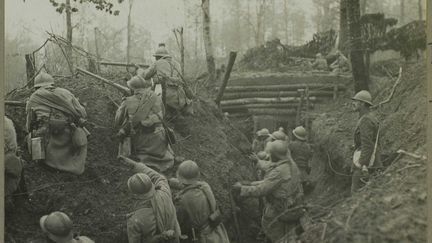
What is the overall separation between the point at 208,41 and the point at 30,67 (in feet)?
7.22

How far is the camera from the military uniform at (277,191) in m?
4.95

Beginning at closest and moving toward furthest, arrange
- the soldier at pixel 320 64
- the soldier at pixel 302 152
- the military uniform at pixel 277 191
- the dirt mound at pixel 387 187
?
the dirt mound at pixel 387 187 → the military uniform at pixel 277 191 → the soldier at pixel 302 152 → the soldier at pixel 320 64

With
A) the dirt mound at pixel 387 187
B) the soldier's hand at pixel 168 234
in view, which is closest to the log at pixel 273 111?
the dirt mound at pixel 387 187

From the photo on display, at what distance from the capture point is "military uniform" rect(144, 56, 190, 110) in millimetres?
5949

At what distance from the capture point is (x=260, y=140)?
6828mm

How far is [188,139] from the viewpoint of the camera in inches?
251

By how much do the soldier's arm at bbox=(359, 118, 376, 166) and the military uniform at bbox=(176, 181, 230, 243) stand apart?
1.52 meters

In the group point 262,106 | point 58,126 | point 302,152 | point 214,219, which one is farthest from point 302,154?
point 58,126

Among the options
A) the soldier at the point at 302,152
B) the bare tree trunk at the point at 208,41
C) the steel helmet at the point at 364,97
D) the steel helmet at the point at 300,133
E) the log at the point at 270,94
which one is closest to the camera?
the steel helmet at the point at 364,97

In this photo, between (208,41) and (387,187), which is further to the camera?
(208,41)

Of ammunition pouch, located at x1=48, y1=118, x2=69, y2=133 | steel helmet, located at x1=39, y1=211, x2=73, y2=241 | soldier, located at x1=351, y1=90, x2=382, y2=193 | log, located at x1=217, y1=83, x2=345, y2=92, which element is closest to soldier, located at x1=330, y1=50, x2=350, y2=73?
log, located at x1=217, y1=83, x2=345, y2=92

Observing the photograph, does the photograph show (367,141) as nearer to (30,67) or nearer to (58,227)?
(58,227)

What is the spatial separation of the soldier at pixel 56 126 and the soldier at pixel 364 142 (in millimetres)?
2735

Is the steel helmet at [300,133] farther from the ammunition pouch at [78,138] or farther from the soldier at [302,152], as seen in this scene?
the ammunition pouch at [78,138]
